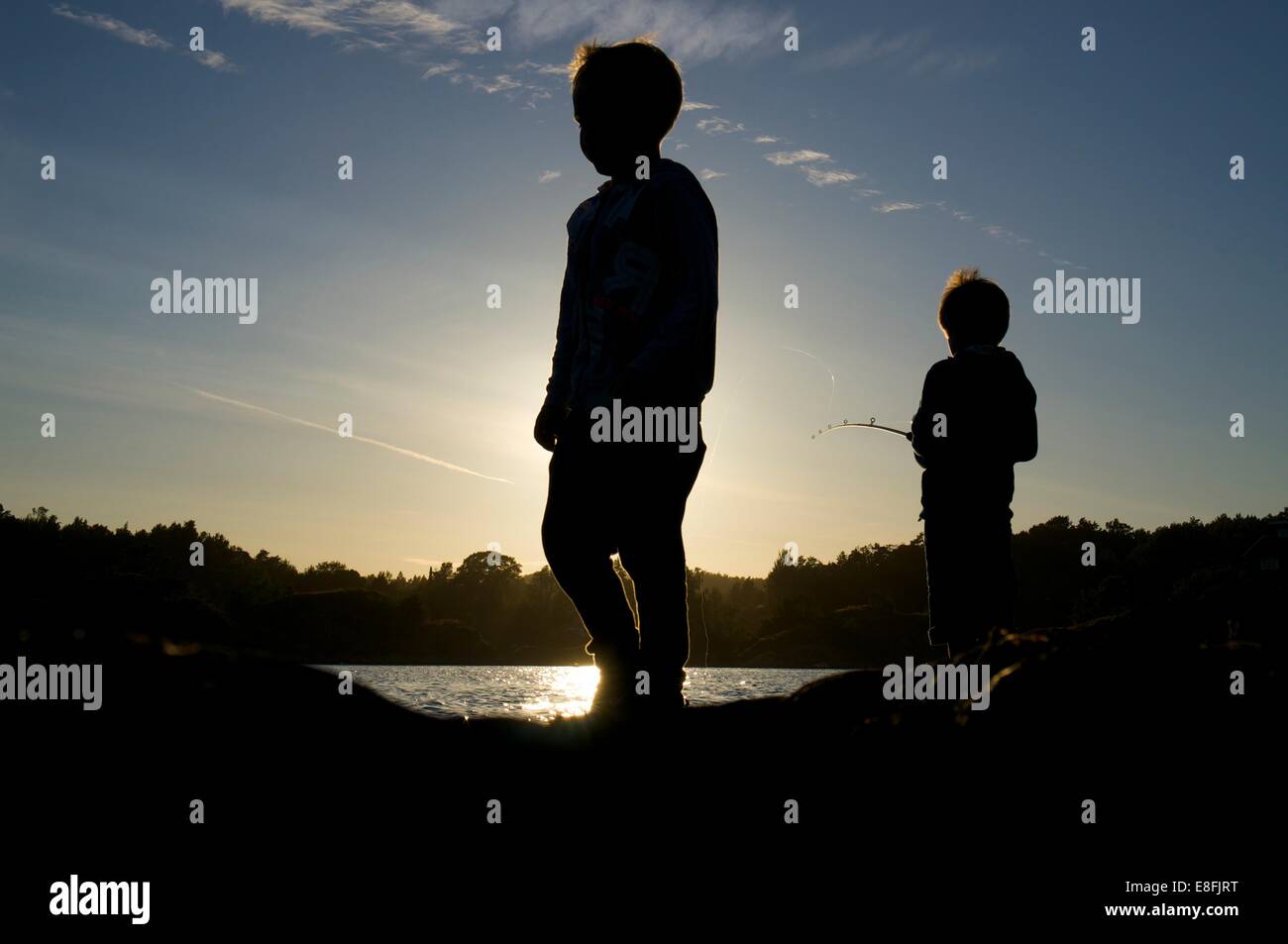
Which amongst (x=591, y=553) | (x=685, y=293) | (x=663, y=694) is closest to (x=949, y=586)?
(x=663, y=694)

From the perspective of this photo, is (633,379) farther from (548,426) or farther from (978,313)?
(978,313)

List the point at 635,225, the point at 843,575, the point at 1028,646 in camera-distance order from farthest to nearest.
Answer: the point at 843,575 < the point at 635,225 < the point at 1028,646

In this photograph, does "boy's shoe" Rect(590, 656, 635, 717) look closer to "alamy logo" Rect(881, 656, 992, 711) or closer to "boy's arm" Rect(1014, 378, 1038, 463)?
"alamy logo" Rect(881, 656, 992, 711)

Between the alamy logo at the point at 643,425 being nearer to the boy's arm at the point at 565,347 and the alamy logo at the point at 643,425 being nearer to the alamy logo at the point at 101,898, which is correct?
the boy's arm at the point at 565,347

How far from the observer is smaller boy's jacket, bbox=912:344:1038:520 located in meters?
4.64

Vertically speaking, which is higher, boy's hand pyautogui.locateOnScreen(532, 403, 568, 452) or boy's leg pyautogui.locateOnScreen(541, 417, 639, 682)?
boy's hand pyautogui.locateOnScreen(532, 403, 568, 452)

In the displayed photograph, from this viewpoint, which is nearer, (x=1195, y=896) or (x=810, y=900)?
(x=1195, y=896)

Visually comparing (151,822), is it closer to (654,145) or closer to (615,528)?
(615,528)

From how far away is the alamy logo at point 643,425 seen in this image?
3285mm

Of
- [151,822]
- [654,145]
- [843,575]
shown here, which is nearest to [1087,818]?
[151,822]

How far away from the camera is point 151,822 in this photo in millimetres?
1729

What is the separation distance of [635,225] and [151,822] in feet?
8.76

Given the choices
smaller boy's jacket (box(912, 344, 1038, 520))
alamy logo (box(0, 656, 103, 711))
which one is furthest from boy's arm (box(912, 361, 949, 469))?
alamy logo (box(0, 656, 103, 711))

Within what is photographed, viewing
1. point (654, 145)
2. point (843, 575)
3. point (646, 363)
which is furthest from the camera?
point (843, 575)
